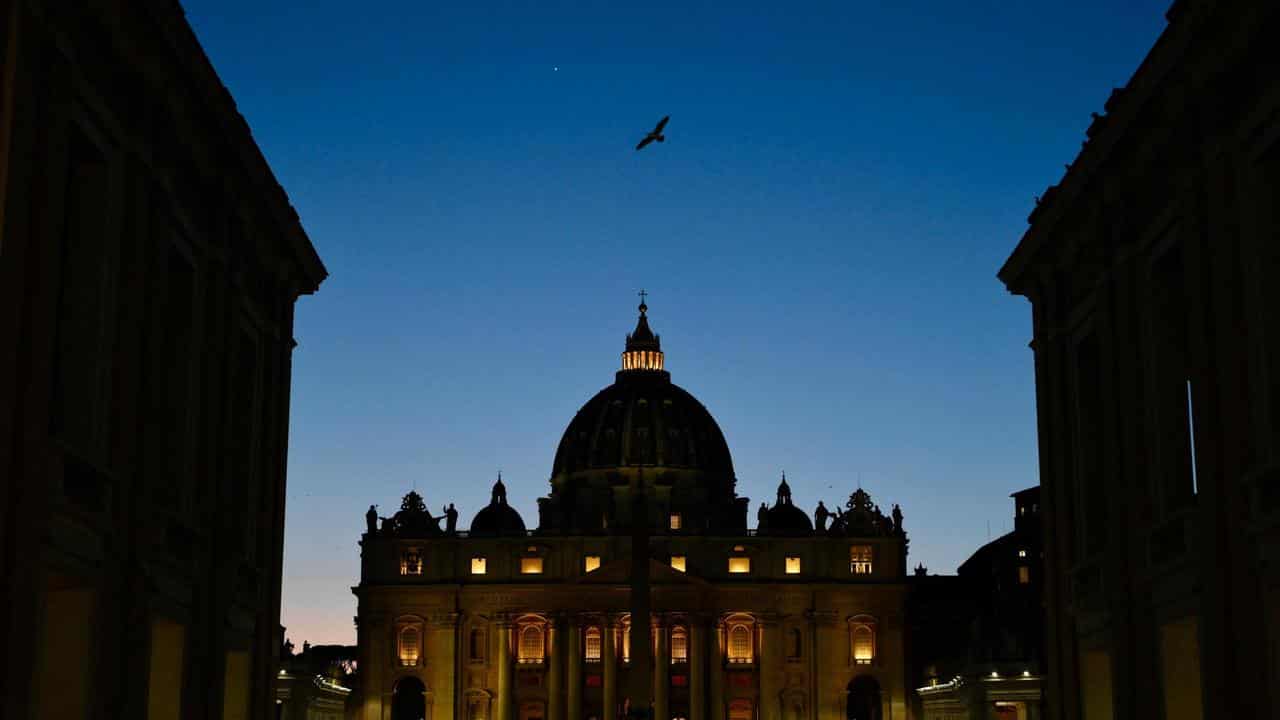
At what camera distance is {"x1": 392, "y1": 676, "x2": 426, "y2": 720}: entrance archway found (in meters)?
137

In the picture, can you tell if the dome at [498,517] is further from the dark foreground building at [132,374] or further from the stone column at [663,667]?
the dark foreground building at [132,374]

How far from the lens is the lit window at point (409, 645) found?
430 ft

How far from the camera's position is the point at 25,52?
67.6 ft

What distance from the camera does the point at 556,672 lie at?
425 feet

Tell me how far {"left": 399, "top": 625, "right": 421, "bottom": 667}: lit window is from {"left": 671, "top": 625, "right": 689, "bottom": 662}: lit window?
19.3 metres

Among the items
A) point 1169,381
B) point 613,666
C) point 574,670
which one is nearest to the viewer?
point 1169,381

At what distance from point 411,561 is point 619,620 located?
17.2m

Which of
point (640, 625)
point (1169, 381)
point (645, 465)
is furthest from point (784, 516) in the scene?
point (1169, 381)

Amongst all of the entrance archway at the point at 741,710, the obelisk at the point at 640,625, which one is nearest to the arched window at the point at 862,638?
the entrance archway at the point at 741,710

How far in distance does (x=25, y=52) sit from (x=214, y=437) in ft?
44.4

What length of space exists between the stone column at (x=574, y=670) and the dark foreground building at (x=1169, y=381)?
9139 cm

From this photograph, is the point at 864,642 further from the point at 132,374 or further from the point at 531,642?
the point at 132,374

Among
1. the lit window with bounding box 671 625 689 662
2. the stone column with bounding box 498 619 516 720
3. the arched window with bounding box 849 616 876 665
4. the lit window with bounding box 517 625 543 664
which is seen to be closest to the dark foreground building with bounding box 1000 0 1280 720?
the arched window with bounding box 849 616 876 665

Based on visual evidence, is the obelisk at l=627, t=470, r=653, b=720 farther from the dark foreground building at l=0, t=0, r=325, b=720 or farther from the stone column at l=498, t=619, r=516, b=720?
the stone column at l=498, t=619, r=516, b=720
